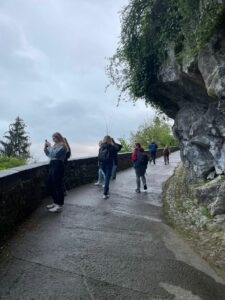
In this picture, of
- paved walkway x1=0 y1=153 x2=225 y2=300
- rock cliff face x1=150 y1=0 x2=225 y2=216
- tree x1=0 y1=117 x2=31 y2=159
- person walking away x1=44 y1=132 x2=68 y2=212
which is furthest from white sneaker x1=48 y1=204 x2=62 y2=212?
tree x1=0 y1=117 x2=31 y2=159

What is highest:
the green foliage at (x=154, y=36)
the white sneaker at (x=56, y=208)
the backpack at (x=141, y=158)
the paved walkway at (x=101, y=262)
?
the green foliage at (x=154, y=36)

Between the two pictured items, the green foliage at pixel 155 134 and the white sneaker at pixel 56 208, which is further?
the green foliage at pixel 155 134

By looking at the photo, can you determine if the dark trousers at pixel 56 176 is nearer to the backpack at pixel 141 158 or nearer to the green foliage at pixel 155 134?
the backpack at pixel 141 158

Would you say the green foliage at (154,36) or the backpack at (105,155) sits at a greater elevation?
the green foliage at (154,36)

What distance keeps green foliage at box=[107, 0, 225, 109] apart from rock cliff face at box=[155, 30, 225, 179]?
0.34 meters

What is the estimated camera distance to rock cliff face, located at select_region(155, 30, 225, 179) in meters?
9.18

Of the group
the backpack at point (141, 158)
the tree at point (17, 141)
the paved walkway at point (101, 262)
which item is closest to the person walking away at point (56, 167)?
the paved walkway at point (101, 262)

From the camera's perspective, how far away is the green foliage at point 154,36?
952cm

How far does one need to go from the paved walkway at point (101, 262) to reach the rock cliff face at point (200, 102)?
3404 millimetres

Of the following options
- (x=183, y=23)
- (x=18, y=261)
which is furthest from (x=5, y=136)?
(x=18, y=261)

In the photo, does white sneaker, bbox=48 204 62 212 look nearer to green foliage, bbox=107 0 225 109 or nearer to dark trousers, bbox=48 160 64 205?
dark trousers, bbox=48 160 64 205

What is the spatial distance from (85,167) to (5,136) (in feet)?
144

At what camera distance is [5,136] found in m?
55.5

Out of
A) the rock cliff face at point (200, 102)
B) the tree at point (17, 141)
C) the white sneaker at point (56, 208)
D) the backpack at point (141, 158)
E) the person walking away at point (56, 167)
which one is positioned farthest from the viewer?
the tree at point (17, 141)
